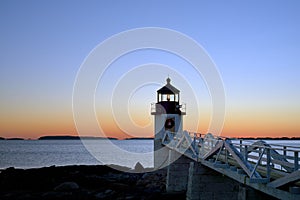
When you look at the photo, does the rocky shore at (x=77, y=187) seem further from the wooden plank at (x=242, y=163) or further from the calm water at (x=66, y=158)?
the calm water at (x=66, y=158)

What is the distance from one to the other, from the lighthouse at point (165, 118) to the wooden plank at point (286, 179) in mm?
18464

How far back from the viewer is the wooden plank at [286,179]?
7.55 meters

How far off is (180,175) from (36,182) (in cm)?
1027

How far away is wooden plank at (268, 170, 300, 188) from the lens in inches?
297

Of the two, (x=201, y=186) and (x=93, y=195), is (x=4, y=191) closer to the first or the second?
(x=93, y=195)

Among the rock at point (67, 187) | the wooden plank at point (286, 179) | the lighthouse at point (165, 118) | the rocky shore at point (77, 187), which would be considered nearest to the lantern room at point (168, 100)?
the lighthouse at point (165, 118)

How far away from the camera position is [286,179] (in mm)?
7914

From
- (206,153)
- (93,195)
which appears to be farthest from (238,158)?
(93,195)

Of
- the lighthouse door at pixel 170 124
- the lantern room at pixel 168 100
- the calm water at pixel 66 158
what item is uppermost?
the lantern room at pixel 168 100

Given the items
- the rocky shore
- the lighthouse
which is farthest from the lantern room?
the rocky shore

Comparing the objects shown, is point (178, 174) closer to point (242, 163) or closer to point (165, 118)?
point (165, 118)

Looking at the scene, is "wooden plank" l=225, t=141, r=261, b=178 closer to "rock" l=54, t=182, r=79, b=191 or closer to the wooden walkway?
the wooden walkway

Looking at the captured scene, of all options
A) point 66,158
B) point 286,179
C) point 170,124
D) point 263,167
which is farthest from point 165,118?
point 66,158

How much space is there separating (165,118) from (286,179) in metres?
19.5
